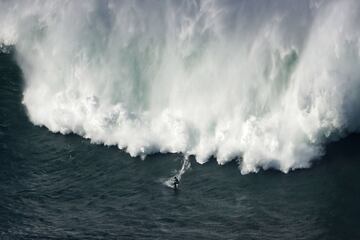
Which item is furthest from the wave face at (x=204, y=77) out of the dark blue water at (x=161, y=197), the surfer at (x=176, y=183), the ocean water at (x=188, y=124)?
the surfer at (x=176, y=183)

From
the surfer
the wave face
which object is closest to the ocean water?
the wave face

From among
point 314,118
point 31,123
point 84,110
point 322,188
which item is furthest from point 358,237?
point 31,123

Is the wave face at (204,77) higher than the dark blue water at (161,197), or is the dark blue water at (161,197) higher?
the wave face at (204,77)

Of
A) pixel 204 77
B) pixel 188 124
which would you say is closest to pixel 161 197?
pixel 188 124

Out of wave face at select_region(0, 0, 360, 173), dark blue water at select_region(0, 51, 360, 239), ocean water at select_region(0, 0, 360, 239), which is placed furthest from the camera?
wave face at select_region(0, 0, 360, 173)

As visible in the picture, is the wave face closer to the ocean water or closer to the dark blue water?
the ocean water

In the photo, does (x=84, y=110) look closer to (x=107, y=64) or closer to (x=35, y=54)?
(x=107, y=64)

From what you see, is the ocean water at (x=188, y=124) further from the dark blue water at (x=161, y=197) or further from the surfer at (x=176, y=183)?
the surfer at (x=176, y=183)
